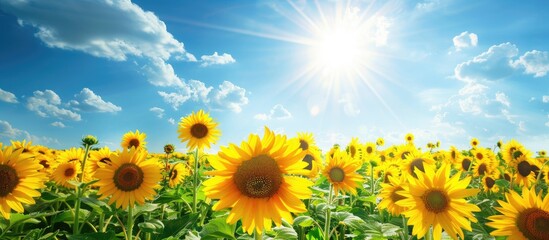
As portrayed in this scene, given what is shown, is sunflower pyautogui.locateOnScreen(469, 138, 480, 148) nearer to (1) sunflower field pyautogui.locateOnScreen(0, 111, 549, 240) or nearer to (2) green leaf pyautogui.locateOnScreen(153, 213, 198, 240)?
(1) sunflower field pyautogui.locateOnScreen(0, 111, 549, 240)

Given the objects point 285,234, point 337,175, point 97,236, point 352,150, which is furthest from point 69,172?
point 352,150

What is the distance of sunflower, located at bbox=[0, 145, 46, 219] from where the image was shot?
171 inches

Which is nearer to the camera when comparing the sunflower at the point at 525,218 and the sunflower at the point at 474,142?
the sunflower at the point at 525,218

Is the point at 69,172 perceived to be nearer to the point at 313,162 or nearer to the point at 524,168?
the point at 313,162

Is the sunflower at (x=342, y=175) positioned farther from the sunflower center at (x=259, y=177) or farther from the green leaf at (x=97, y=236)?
the green leaf at (x=97, y=236)

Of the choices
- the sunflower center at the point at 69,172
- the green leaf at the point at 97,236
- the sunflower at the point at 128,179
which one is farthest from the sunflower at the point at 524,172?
the sunflower center at the point at 69,172

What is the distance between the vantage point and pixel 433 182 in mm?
3658

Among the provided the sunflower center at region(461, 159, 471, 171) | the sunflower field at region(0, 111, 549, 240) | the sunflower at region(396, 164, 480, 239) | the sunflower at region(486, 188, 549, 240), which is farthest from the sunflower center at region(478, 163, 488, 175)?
the sunflower at region(396, 164, 480, 239)

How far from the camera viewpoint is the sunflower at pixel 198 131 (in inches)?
316

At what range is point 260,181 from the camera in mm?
2947

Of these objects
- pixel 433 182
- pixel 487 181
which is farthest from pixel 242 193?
pixel 487 181

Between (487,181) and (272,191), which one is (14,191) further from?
(487,181)

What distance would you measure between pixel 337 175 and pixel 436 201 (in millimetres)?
2227

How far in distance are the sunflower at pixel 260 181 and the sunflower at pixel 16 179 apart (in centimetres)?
276
